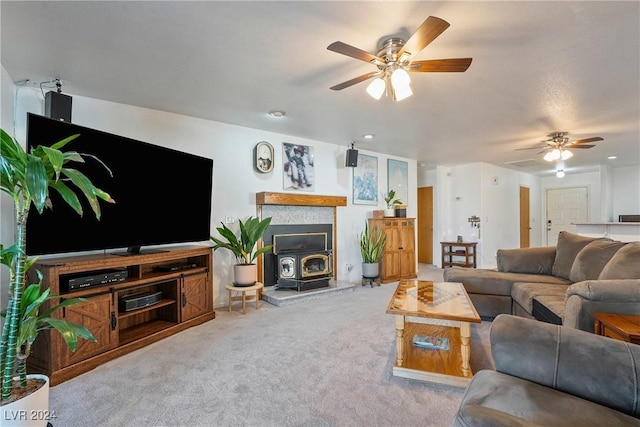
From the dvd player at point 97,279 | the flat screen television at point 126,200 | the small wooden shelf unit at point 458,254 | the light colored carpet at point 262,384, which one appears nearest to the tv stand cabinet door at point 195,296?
the light colored carpet at point 262,384

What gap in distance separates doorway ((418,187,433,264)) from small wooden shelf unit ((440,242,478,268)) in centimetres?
64

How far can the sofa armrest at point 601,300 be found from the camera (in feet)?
6.01

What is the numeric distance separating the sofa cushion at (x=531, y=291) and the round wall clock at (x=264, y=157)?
330cm

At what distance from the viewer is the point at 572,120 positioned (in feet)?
12.6

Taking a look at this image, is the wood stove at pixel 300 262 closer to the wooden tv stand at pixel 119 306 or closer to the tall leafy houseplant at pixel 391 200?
the wooden tv stand at pixel 119 306

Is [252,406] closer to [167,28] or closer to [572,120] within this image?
[167,28]

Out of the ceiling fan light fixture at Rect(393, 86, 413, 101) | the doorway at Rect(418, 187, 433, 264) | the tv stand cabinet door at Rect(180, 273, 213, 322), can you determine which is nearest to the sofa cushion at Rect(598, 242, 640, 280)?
the ceiling fan light fixture at Rect(393, 86, 413, 101)

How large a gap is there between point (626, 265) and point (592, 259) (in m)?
0.73

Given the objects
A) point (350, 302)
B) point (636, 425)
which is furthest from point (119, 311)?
point (636, 425)

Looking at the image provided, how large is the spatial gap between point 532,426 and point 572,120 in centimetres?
438

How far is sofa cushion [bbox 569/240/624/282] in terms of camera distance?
2.79 metres

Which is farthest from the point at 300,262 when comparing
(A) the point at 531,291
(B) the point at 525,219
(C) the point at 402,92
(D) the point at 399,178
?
(B) the point at 525,219

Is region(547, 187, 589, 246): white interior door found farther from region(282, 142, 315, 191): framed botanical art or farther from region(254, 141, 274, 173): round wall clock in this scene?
region(254, 141, 274, 173): round wall clock

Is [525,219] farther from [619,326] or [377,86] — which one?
[377,86]
